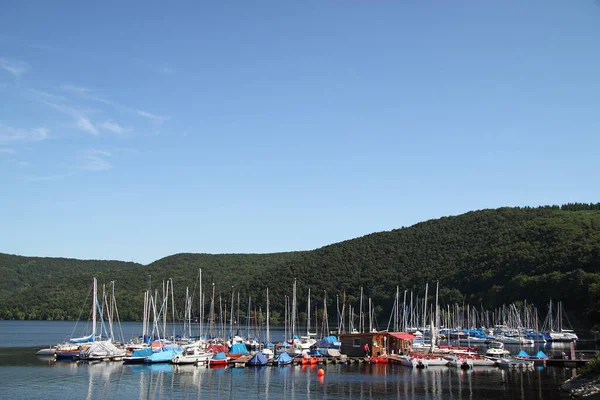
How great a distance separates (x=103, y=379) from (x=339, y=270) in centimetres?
13587

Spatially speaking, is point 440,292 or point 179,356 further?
point 440,292

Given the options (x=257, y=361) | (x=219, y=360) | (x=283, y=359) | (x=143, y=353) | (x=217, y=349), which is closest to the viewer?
(x=257, y=361)

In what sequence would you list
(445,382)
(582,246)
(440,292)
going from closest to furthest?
(445,382) < (582,246) < (440,292)

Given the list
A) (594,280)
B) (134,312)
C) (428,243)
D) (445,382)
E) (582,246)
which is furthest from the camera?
(134,312)

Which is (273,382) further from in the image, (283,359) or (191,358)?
(191,358)

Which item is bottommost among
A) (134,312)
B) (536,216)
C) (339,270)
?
(134,312)

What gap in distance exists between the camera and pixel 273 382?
49.9 meters

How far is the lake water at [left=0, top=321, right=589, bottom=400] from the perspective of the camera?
142 feet

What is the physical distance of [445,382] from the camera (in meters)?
49.5

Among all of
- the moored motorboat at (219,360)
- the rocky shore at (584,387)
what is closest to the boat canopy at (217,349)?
the moored motorboat at (219,360)

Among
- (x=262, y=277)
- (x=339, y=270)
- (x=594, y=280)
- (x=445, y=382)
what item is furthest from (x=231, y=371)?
(x=262, y=277)

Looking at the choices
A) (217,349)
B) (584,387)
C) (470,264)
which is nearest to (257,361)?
(217,349)

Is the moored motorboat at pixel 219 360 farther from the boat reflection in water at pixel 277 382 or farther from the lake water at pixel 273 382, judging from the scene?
the lake water at pixel 273 382

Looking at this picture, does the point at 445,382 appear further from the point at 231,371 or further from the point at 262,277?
the point at 262,277
